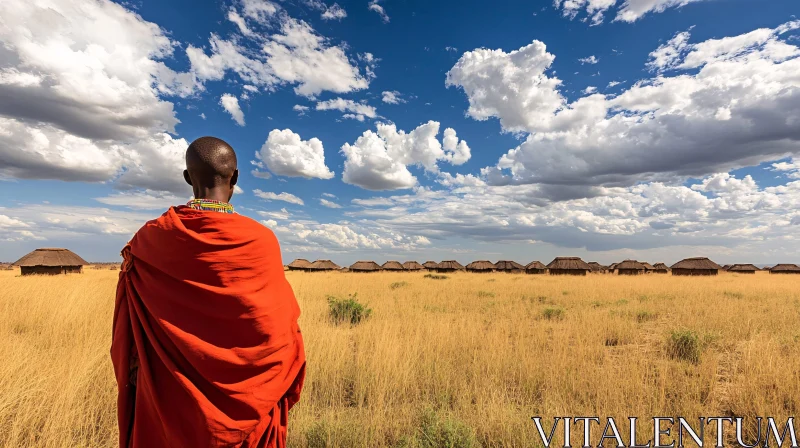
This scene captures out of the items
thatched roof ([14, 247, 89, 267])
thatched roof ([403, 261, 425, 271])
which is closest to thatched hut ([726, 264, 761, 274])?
thatched roof ([403, 261, 425, 271])

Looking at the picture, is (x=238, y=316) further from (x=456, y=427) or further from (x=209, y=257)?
(x=456, y=427)

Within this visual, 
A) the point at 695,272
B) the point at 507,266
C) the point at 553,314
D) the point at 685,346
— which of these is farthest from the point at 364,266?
the point at 685,346

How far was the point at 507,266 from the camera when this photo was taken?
57812mm

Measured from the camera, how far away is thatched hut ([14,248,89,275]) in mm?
30312

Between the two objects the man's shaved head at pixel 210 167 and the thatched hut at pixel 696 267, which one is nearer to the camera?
the man's shaved head at pixel 210 167

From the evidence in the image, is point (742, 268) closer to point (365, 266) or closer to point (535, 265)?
point (535, 265)

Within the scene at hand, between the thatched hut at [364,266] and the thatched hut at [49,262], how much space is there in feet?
106

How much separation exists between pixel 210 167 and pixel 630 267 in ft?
187

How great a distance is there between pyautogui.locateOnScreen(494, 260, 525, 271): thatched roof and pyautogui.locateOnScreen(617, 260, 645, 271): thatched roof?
1330 centimetres

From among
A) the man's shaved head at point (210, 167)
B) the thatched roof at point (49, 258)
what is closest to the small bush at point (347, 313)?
the man's shaved head at point (210, 167)

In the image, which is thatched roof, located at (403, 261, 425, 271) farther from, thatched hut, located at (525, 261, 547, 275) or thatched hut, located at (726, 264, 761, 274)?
thatched hut, located at (726, 264, 761, 274)

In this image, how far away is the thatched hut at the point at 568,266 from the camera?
4447 centimetres

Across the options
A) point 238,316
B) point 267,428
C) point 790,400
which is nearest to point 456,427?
point 267,428

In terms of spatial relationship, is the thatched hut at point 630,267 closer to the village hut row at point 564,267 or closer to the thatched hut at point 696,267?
the village hut row at point 564,267
